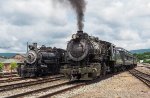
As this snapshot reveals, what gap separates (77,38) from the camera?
80.5ft

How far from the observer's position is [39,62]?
30.3 m

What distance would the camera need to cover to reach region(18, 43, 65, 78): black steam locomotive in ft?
98.2

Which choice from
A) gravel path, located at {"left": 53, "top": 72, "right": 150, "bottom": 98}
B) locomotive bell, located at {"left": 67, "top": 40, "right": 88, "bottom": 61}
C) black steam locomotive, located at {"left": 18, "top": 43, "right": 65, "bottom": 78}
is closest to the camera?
gravel path, located at {"left": 53, "top": 72, "right": 150, "bottom": 98}

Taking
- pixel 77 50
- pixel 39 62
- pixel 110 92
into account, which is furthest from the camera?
pixel 39 62

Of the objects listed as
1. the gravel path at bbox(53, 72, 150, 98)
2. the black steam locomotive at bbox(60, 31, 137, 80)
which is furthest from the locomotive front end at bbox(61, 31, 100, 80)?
the gravel path at bbox(53, 72, 150, 98)

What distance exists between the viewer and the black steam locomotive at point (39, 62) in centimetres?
2992

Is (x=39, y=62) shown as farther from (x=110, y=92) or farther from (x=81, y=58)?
(x=110, y=92)

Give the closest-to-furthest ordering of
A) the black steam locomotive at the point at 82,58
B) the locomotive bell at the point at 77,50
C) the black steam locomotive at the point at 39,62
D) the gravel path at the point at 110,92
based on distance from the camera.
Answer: the gravel path at the point at 110,92, the black steam locomotive at the point at 82,58, the locomotive bell at the point at 77,50, the black steam locomotive at the point at 39,62

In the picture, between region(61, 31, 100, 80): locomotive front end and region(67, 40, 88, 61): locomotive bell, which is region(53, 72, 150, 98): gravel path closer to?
region(61, 31, 100, 80): locomotive front end

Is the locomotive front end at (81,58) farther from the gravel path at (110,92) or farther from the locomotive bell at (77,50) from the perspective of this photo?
the gravel path at (110,92)

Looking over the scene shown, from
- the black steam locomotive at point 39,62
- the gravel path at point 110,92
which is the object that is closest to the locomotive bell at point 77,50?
the black steam locomotive at point 39,62

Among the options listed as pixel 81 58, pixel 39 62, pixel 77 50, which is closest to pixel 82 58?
pixel 81 58

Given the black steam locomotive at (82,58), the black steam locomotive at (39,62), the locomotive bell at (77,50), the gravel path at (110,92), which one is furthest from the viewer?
the black steam locomotive at (39,62)

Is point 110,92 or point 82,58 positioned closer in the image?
point 110,92
